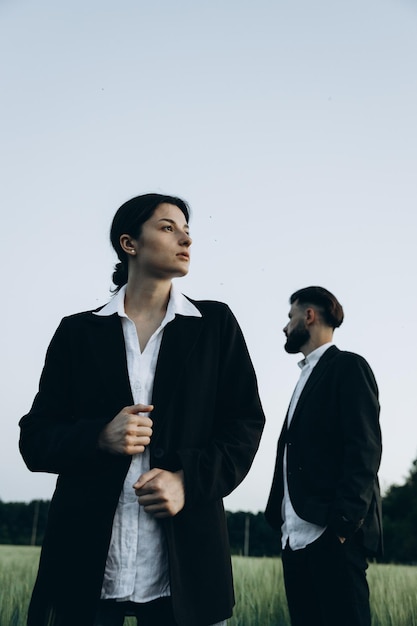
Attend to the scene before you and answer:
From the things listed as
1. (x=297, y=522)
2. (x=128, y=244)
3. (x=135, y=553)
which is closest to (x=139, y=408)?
(x=135, y=553)

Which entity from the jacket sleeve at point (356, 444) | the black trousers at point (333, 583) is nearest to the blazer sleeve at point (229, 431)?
the jacket sleeve at point (356, 444)

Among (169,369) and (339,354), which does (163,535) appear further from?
(339,354)

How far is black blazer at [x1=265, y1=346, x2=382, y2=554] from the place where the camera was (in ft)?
11.4

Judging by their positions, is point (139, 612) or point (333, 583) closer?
point (139, 612)

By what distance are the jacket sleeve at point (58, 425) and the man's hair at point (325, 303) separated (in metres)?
2.32

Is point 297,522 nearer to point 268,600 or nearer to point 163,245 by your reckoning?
point 268,600

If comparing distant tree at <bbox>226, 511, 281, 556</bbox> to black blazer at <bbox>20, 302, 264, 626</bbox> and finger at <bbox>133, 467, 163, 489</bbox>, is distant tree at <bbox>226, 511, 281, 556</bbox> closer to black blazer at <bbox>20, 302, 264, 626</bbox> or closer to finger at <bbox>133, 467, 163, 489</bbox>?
black blazer at <bbox>20, 302, 264, 626</bbox>

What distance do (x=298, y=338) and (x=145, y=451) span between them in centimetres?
244

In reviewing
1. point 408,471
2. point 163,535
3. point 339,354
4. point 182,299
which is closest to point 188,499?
point 163,535

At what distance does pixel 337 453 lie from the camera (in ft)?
12.4

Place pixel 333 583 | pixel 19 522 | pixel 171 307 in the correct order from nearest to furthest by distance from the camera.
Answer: pixel 171 307 → pixel 333 583 → pixel 19 522

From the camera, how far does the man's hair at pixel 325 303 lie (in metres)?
4.42

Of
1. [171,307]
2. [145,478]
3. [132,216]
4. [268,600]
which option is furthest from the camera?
[268,600]

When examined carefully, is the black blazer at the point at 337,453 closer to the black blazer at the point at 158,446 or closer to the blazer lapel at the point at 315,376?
the blazer lapel at the point at 315,376
